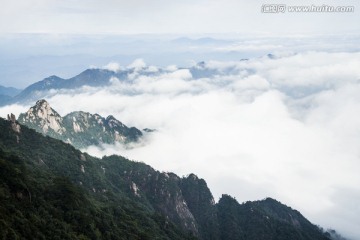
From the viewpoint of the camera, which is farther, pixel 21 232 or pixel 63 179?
pixel 63 179

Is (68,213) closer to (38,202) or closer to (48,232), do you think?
(38,202)

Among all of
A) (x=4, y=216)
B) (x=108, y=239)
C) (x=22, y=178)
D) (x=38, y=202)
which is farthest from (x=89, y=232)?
(x=4, y=216)

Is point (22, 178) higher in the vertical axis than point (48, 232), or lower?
higher

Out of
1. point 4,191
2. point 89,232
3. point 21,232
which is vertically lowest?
point 89,232

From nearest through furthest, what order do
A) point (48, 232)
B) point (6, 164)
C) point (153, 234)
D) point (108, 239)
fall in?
point (48, 232) < point (6, 164) < point (108, 239) < point (153, 234)

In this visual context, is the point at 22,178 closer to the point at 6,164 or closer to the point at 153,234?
the point at 6,164

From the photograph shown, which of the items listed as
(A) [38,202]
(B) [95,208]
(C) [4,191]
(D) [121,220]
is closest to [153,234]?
(D) [121,220]

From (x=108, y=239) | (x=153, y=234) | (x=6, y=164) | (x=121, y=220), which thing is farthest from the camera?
(x=153, y=234)

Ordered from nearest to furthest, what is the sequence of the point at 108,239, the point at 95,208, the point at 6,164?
the point at 6,164, the point at 108,239, the point at 95,208

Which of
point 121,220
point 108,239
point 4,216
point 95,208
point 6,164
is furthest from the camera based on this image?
point 121,220
